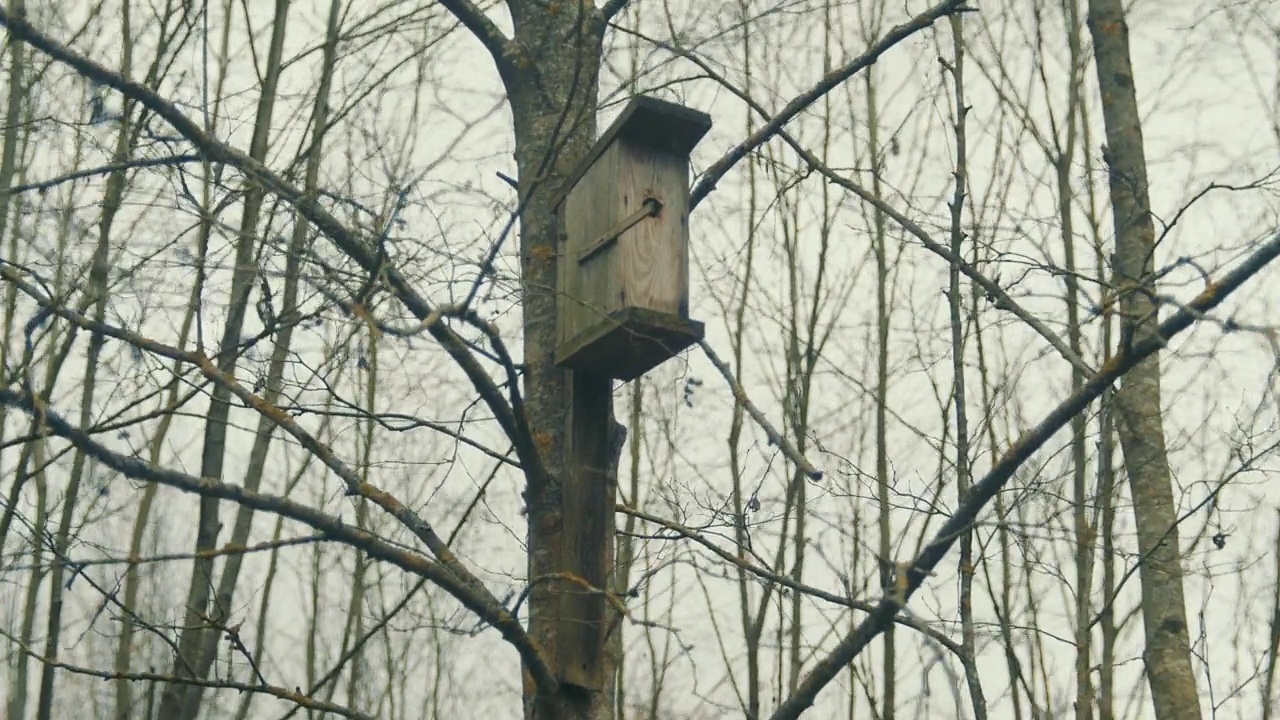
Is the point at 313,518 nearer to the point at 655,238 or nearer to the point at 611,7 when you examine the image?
the point at 655,238

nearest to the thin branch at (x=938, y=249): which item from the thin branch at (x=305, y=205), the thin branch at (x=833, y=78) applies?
the thin branch at (x=833, y=78)

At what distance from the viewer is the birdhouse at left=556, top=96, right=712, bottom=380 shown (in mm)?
3254

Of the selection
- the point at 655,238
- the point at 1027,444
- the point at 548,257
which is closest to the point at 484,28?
the point at 548,257

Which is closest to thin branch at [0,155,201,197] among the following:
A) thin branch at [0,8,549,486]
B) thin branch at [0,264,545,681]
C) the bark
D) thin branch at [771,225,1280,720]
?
thin branch at [0,8,549,486]

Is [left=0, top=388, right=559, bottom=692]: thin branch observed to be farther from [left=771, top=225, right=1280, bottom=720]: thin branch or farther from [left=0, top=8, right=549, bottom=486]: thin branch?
[left=771, top=225, right=1280, bottom=720]: thin branch

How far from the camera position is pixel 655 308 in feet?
10.8

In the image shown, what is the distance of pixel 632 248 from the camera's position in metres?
3.33

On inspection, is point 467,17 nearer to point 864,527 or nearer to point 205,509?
point 205,509

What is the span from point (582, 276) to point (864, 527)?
463 centimetres

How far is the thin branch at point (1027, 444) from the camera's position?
260 centimetres

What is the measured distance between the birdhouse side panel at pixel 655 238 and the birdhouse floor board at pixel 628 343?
53mm

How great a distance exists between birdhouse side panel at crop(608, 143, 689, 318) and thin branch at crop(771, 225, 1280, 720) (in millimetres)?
897

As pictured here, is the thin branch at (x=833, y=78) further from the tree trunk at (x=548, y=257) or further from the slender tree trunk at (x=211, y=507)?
the slender tree trunk at (x=211, y=507)

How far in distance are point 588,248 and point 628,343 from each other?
335 millimetres
